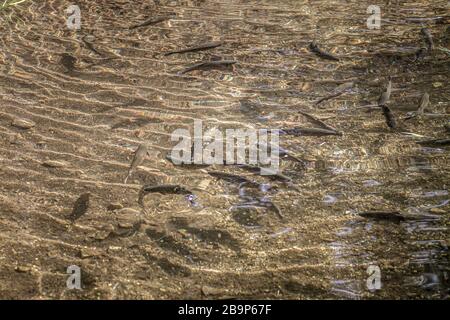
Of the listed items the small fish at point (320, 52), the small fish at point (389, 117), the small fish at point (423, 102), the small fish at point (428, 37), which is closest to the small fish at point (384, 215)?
the small fish at point (389, 117)

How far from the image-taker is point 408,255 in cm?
307

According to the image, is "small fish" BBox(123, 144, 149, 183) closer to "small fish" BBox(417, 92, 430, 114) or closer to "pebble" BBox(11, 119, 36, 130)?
"pebble" BBox(11, 119, 36, 130)

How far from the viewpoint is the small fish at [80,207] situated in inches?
135

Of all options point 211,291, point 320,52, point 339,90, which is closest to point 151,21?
point 320,52

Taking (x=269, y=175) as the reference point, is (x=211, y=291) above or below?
below

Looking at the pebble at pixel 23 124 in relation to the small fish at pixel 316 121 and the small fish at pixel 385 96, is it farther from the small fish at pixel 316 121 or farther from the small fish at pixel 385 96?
the small fish at pixel 385 96

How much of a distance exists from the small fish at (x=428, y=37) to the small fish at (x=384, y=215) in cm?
305

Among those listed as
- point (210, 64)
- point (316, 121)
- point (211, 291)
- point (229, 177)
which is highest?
point (210, 64)

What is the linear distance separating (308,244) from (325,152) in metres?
1.12

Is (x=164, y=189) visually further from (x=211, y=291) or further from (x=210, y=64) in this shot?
(x=210, y=64)

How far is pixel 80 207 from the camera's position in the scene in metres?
3.50

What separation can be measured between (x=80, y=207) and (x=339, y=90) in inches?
116

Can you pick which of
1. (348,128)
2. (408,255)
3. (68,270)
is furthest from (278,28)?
(68,270)

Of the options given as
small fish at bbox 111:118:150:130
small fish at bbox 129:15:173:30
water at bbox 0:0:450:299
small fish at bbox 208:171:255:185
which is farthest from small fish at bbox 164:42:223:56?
small fish at bbox 208:171:255:185
